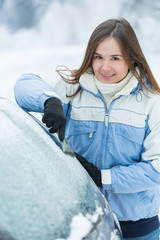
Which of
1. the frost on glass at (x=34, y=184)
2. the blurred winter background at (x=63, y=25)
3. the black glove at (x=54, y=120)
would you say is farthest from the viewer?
the blurred winter background at (x=63, y=25)

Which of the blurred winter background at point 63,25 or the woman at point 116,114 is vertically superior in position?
the blurred winter background at point 63,25

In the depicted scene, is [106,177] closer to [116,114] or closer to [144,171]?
[144,171]

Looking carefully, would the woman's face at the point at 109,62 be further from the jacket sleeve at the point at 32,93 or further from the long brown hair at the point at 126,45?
the jacket sleeve at the point at 32,93

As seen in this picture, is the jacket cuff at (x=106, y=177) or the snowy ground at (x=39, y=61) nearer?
the jacket cuff at (x=106, y=177)

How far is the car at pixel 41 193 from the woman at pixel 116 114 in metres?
0.30

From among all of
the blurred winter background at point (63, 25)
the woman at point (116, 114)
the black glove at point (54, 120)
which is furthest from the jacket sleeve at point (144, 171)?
the blurred winter background at point (63, 25)

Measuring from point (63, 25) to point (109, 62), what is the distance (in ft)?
15.3

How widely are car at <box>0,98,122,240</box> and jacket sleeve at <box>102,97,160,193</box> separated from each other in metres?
0.30

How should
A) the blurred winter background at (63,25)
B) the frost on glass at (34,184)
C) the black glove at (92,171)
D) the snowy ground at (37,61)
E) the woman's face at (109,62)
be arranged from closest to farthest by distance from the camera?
the frost on glass at (34,184) → the black glove at (92,171) → the woman's face at (109,62) → the snowy ground at (37,61) → the blurred winter background at (63,25)

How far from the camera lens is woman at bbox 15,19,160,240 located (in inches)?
45.4

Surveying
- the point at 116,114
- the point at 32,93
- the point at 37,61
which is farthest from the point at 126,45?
the point at 37,61

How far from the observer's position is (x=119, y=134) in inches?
48.7

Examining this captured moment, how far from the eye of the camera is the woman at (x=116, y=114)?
1154 mm

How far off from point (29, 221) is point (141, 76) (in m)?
0.89
